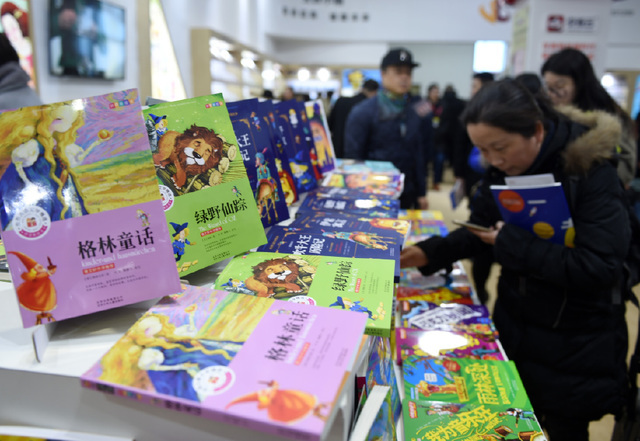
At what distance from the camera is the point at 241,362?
2.01 ft

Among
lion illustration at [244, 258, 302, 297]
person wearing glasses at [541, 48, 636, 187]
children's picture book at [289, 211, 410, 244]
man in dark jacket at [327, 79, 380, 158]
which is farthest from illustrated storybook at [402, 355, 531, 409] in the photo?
man in dark jacket at [327, 79, 380, 158]

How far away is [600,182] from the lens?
4.42 ft

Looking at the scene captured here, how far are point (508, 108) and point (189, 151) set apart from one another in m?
0.97

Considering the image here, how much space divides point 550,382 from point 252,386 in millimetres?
1288

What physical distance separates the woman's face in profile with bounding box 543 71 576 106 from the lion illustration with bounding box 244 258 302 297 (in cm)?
213

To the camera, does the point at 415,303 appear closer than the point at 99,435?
No

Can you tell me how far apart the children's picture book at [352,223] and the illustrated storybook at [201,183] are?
256 mm

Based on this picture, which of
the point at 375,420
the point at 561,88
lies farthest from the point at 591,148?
the point at 561,88

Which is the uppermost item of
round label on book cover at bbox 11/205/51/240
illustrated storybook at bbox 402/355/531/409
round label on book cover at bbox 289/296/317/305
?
round label on book cover at bbox 11/205/51/240

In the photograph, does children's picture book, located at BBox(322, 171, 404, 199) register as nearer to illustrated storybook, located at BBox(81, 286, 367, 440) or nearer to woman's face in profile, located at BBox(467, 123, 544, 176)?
woman's face in profile, located at BBox(467, 123, 544, 176)

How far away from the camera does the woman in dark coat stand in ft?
4.40

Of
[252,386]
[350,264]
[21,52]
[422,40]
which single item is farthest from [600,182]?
[422,40]

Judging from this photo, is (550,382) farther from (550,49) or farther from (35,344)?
(550,49)

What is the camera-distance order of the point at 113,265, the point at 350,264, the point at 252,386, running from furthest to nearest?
1. the point at 350,264
2. the point at 113,265
3. the point at 252,386
